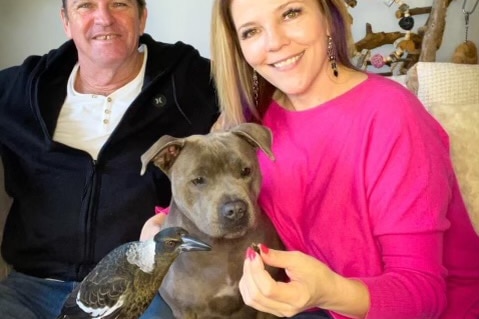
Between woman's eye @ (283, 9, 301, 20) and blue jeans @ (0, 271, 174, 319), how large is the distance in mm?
1137

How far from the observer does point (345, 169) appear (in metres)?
1.39

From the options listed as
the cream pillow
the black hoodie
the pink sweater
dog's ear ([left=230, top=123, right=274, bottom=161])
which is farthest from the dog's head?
the cream pillow

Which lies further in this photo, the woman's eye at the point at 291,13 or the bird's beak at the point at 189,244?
the woman's eye at the point at 291,13

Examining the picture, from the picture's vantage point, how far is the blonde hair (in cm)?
155

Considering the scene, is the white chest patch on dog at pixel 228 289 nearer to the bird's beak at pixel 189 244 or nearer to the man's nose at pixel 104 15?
the bird's beak at pixel 189 244

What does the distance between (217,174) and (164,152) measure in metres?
0.16

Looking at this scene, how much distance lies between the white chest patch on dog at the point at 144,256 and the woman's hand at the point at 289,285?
0.62ft

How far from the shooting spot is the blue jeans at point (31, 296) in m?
1.77

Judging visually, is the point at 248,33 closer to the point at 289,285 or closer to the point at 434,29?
the point at 289,285

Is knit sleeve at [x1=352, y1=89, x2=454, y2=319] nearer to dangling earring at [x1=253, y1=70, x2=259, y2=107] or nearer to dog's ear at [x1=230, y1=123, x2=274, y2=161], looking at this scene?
dog's ear at [x1=230, y1=123, x2=274, y2=161]

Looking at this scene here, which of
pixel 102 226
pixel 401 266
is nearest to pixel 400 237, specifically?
pixel 401 266

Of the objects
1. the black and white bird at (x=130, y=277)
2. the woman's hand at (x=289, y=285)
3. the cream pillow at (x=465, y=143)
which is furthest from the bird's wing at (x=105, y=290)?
the cream pillow at (x=465, y=143)

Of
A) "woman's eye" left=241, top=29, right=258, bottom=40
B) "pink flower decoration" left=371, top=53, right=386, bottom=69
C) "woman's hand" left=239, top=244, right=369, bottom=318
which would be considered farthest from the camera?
"pink flower decoration" left=371, top=53, right=386, bottom=69

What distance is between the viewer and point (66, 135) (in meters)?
1.97
